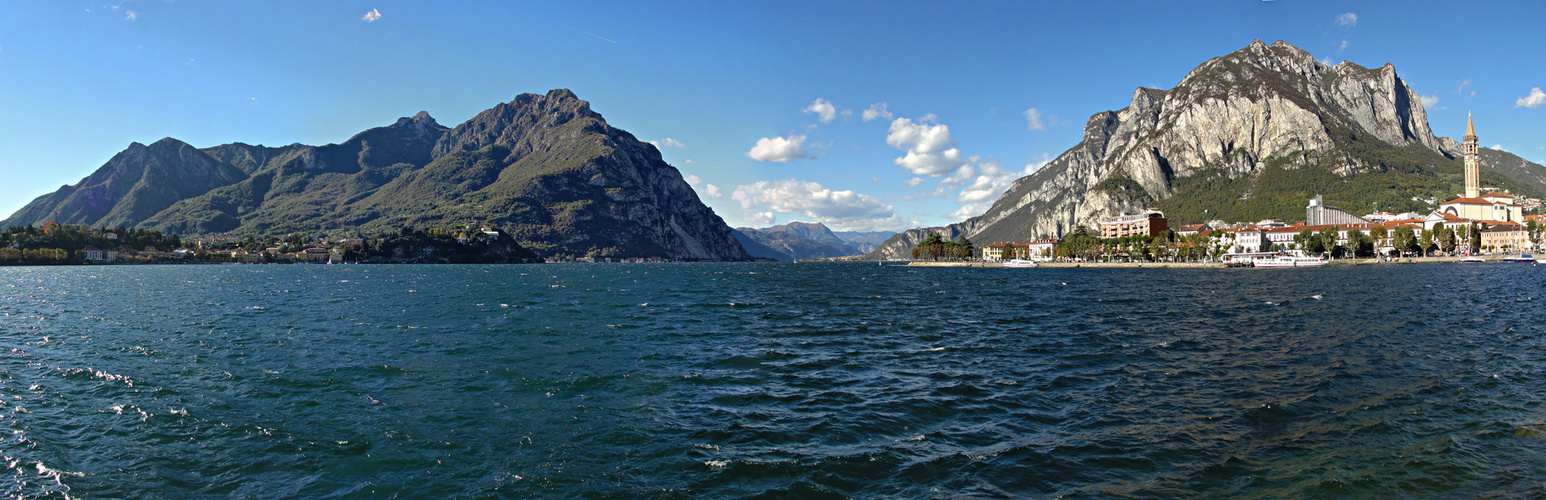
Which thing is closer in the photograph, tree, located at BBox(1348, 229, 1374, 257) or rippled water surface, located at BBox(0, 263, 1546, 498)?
rippled water surface, located at BBox(0, 263, 1546, 498)

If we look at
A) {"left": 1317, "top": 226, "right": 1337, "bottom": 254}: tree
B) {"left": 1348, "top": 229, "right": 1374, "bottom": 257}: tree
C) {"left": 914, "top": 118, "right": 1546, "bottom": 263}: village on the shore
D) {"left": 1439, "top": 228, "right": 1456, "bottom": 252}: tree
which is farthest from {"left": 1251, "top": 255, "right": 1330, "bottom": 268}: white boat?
{"left": 1439, "top": 228, "right": 1456, "bottom": 252}: tree

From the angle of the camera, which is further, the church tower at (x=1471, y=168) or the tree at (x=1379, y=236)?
the church tower at (x=1471, y=168)

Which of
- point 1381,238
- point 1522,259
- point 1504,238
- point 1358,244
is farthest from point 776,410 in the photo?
point 1504,238

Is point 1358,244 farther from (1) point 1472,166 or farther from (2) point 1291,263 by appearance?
(1) point 1472,166

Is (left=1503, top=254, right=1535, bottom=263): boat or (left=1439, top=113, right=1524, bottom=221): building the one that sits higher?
(left=1439, top=113, right=1524, bottom=221): building

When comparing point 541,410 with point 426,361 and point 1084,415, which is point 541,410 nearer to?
point 426,361

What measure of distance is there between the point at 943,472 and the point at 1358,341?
27.0 metres

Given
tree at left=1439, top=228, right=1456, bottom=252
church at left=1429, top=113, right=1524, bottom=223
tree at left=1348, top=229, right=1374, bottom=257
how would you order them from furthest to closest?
church at left=1429, top=113, right=1524, bottom=223
tree at left=1439, top=228, right=1456, bottom=252
tree at left=1348, top=229, right=1374, bottom=257

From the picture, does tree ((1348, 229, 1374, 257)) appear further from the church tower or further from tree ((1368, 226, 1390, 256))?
the church tower

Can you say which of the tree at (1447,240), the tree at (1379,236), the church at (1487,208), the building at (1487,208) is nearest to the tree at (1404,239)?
the tree at (1379,236)

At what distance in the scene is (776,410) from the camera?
51.6 feet

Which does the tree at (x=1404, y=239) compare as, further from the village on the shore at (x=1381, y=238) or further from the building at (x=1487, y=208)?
the building at (x=1487, y=208)

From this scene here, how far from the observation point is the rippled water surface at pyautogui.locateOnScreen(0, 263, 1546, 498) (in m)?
10.7

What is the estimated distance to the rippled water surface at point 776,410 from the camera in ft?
35.2
